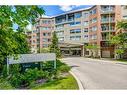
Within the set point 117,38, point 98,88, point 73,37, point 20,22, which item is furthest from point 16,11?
point 73,37

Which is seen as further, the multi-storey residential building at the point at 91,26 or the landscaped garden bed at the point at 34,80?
the multi-storey residential building at the point at 91,26

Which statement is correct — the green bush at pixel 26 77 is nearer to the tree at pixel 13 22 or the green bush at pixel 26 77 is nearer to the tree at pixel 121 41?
the tree at pixel 13 22

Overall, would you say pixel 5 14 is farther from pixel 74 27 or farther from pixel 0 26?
pixel 74 27

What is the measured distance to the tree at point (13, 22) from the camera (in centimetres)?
775

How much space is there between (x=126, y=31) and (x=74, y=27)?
11153 millimetres

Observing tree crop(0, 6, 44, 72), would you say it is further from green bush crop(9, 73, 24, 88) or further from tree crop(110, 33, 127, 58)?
tree crop(110, 33, 127, 58)

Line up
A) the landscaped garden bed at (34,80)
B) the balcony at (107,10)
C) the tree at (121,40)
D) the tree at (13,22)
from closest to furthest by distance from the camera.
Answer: the tree at (13,22) → the landscaped garden bed at (34,80) → the tree at (121,40) → the balcony at (107,10)

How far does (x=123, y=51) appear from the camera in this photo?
3544 centimetres

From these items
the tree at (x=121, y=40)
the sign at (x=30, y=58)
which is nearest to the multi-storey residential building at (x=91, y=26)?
the tree at (x=121, y=40)

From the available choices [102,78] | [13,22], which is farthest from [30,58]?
[13,22]

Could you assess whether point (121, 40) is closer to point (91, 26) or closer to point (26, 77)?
point (91, 26)

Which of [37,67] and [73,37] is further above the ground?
[73,37]

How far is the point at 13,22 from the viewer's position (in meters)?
7.91
